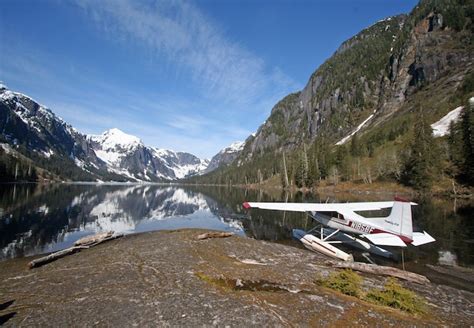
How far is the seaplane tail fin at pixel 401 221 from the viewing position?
1916 centimetres

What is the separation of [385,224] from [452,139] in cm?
8406

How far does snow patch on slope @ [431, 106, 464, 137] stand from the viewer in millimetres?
109438

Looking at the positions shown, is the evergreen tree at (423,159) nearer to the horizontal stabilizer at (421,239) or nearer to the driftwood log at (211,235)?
the horizontal stabilizer at (421,239)

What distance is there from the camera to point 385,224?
797 inches

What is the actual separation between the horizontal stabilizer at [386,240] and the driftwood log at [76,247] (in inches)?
832

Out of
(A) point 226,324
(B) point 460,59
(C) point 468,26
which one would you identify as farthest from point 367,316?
(C) point 468,26

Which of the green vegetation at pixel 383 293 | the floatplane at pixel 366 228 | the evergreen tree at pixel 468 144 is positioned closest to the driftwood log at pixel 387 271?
the floatplane at pixel 366 228

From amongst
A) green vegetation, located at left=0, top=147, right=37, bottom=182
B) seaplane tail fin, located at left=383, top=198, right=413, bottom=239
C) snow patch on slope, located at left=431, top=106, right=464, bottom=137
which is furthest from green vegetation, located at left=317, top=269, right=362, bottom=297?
green vegetation, located at left=0, top=147, right=37, bottom=182

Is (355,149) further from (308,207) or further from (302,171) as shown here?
(308,207)

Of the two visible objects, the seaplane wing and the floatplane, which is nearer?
the floatplane

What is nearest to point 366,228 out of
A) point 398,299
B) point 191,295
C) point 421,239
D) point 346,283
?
point 421,239

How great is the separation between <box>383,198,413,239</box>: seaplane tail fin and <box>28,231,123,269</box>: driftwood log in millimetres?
22693

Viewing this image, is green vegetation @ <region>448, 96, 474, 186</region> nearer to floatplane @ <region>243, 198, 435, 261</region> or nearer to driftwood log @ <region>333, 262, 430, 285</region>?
floatplane @ <region>243, 198, 435, 261</region>

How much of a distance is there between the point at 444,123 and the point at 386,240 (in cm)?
12617
